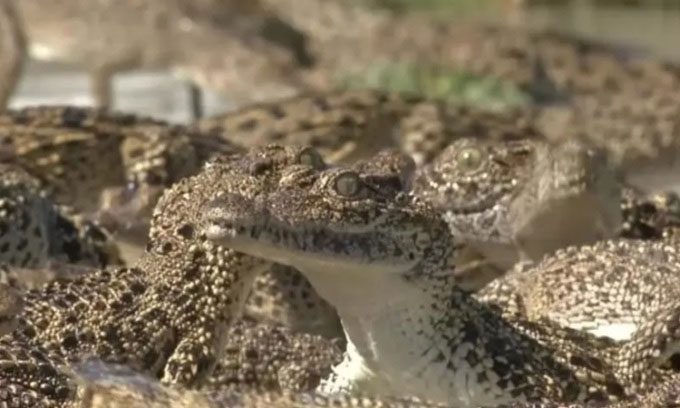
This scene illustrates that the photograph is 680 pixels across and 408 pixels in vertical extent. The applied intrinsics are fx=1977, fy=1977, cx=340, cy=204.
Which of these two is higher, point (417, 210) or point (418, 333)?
point (417, 210)

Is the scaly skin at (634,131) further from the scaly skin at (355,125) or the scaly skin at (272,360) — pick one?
the scaly skin at (272,360)

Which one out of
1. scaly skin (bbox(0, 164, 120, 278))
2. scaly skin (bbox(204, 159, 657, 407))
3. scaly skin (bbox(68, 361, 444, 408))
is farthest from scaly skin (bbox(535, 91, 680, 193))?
scaly skin (bbox(68, 361, 444, 408))

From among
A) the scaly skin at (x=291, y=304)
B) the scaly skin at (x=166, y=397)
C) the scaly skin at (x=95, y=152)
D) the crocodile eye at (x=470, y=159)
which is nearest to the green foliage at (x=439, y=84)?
the scaly skin at (x=95, y=152)

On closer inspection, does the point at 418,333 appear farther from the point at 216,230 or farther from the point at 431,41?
the point at 431,41

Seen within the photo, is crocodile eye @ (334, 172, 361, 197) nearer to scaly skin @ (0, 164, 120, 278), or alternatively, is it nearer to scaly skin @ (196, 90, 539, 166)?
scaly skin @ (0, 164, 120, 278)

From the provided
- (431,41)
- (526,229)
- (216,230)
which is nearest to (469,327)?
(216,230)

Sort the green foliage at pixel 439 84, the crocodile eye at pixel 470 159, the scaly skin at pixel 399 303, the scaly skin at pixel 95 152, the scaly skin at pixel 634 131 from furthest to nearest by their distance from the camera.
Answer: the green foliage at pixel 439 84
the scaly skin at pixel 634 131
the scaly skin at pixel 95 152
the crocodile eye at pixel 470 159
the scaly skin at pixel 399 303
